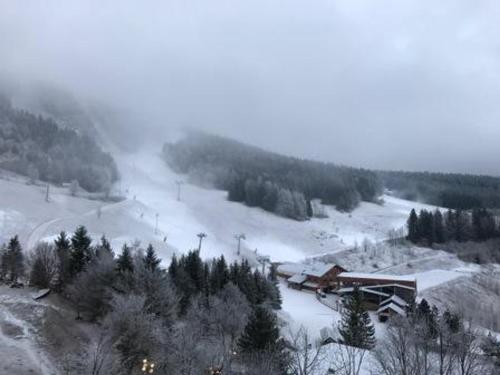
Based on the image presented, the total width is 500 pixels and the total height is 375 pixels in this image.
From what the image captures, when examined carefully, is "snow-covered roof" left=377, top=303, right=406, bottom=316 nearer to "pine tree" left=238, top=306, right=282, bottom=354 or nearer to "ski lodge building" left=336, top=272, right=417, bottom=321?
"ski lodge building" left=336, top=272, right=417, bottom=321

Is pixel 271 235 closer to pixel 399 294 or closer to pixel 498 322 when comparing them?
pixel 399 294

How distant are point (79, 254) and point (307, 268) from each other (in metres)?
60.2

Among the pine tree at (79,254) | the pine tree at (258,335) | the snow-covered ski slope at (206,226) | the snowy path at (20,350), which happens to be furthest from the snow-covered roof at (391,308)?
the snowy path at (20,350)

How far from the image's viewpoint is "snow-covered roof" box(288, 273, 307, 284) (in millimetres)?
104706

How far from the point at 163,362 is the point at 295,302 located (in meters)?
58.4

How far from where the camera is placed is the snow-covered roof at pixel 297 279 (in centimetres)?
10471

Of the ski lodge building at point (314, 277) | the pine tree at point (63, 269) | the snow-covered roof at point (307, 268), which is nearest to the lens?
the pine tree at point (63, 269)

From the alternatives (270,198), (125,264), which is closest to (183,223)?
(270,198)

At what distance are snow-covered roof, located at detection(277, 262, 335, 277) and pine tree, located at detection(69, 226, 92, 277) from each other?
55368 millimetres

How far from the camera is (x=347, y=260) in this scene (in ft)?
428

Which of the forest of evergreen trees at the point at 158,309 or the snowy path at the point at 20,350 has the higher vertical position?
the forest of evergreen trees at the point at 158,309

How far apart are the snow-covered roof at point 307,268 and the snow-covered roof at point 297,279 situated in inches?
37.9

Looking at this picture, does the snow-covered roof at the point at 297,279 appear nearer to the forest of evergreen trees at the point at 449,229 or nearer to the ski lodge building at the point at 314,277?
the ski lodge building at the point at 314,277

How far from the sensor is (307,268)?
356 feet
